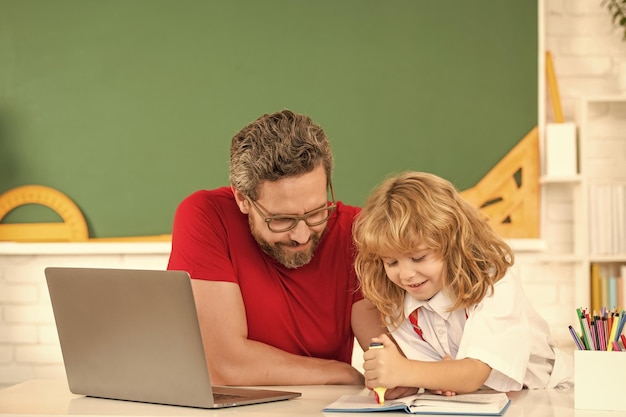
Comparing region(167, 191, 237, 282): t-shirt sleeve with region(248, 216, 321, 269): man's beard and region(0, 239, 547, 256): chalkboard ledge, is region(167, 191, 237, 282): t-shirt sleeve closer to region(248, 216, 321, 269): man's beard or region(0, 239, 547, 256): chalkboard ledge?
region(248, 216, 321, 269): man's beard

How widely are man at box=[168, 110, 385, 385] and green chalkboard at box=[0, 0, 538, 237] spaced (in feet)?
4.97

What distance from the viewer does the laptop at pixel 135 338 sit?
149cm

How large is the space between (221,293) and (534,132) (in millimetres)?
1990

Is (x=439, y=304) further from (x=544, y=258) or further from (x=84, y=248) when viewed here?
(x=84, y=248)

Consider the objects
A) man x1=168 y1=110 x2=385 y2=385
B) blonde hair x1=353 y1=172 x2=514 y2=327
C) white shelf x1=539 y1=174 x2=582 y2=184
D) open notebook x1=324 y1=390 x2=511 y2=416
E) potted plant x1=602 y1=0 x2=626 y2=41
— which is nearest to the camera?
open notebook x1=324 y1=390 x2=511 y2=416

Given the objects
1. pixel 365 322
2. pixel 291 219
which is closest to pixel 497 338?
pixel 365 322

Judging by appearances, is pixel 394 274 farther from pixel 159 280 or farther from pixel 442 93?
pixel 442 93

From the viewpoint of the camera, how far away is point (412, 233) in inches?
71.5

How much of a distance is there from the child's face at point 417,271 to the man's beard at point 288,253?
0.23 metres

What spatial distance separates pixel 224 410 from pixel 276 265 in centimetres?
62

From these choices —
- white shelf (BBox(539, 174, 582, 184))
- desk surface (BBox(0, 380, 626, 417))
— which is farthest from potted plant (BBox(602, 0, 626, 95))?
desk surface (BBox(0, 380, 626, 417))

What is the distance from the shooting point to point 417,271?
1825 millimetres

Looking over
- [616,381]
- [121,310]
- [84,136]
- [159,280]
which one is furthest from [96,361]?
[84,136]

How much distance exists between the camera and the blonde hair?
5.92ft
